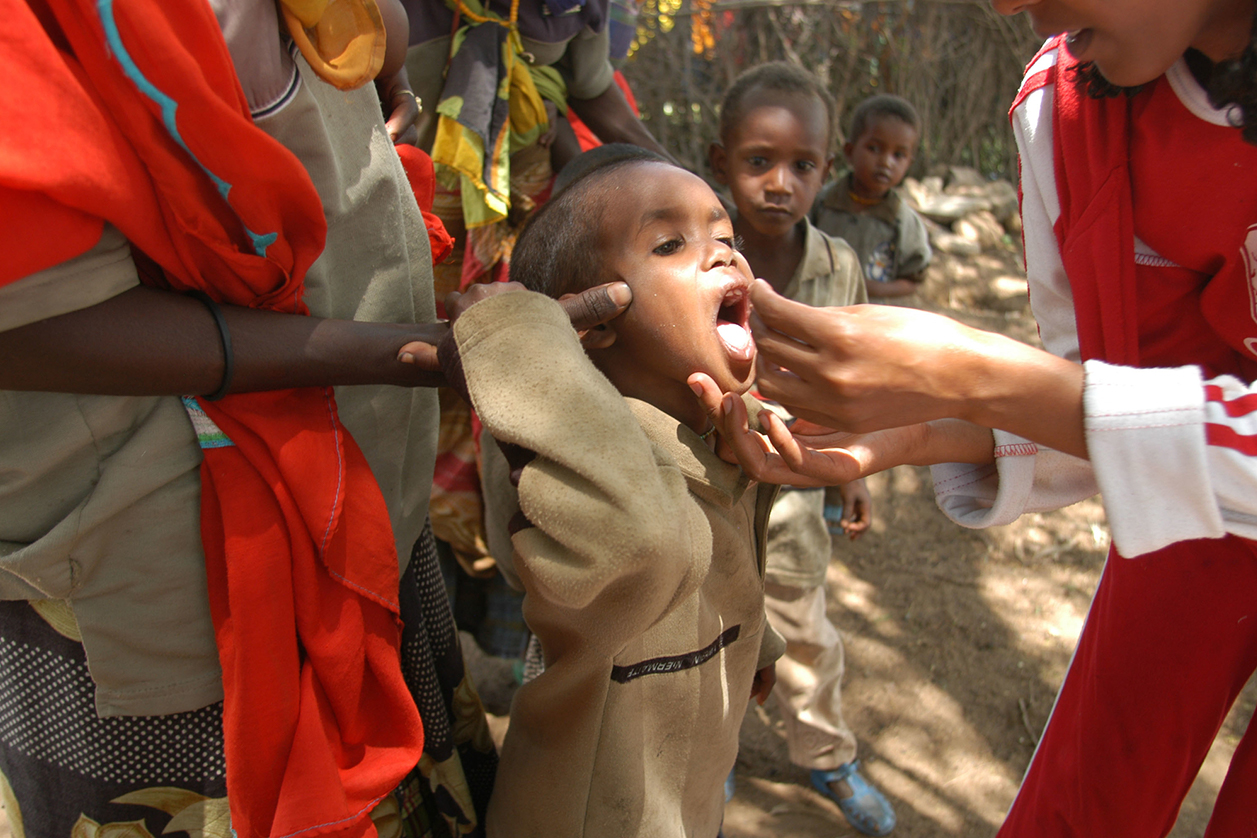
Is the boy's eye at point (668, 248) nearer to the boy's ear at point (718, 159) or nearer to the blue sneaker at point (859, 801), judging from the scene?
the boy's ear at point (718, 159)

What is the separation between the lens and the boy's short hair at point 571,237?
1534 mm

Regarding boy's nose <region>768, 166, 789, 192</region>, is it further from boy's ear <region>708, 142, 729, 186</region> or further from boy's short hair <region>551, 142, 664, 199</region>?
boy's short hair <region>551, 142, 664, 199</region>

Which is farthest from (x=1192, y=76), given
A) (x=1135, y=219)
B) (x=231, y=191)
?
(x=231, y=191)

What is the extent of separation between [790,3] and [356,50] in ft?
20.6

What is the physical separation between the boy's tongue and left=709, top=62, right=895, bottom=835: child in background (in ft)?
3.70

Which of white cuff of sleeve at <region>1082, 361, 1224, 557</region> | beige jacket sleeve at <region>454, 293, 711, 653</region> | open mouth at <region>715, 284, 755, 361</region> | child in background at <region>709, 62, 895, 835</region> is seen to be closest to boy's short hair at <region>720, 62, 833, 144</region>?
child in background at <region>709, 62, 895, 835</region>

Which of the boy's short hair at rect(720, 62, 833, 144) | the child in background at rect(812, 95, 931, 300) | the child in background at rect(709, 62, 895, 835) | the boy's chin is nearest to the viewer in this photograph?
the boy's chin

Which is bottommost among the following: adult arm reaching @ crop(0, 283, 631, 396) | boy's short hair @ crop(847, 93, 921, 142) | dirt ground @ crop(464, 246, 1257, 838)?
dirt ground @ crop(464, 246, 1257, 838)

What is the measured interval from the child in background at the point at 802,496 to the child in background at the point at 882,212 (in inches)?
45.9

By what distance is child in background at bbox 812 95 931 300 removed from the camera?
12.6 ft

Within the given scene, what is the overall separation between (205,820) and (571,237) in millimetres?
1112

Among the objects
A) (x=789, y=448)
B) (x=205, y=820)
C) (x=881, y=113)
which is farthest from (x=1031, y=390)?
(x=881, y=113)

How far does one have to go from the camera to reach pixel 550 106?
259cm

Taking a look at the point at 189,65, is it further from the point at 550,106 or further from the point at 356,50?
the point at 550,106
